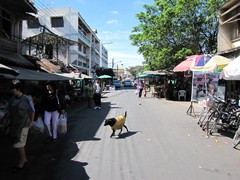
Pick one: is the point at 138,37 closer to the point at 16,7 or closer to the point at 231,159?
the point at 16,7

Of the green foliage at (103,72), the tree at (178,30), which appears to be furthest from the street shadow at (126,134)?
the green foliage at (103,72)

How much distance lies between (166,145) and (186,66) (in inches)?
242

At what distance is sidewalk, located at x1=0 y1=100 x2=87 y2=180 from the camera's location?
523 centimetres

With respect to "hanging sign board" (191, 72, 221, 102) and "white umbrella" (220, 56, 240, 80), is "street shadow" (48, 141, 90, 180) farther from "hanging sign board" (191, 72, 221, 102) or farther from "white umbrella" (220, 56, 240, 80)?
"hanging sign board" (191, 72, 221, 102)

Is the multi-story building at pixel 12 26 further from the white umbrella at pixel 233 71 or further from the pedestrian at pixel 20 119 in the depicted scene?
the white umbrella at pixel 233 71

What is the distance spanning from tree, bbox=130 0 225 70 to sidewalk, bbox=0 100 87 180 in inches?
728

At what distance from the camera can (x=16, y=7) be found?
14844mm

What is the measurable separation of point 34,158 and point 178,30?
69.2 ft

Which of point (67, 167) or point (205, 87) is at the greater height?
point (205, 87)

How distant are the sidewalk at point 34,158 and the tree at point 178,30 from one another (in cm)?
1848

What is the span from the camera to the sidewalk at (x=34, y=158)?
5.23 meters

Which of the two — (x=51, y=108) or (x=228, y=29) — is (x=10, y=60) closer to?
(x=51, y=108)

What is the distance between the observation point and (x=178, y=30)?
81.9 feet

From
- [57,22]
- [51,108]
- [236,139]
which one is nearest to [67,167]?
[51,108]
